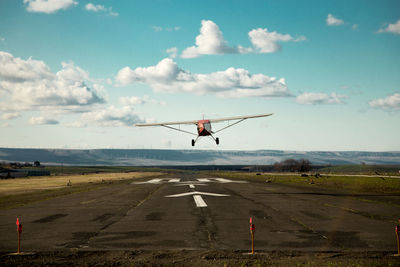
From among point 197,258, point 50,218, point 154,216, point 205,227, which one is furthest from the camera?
point 154,216

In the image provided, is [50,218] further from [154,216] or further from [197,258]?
[197,258]

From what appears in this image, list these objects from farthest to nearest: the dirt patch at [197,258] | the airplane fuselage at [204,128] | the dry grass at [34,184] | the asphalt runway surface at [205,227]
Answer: the dry grass at [34,184], the airplane fuselage at [204,128], the asphalt runway surface at [205,227], the dirt patch at [197,258]

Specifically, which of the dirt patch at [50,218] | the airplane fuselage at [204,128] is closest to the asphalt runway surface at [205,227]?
the dirt patch at [50,218]

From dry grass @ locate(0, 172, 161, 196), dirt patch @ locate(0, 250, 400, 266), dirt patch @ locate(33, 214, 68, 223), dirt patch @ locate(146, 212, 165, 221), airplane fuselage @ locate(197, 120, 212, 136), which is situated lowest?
dry grass @ locate(0, 172, 161, 196)

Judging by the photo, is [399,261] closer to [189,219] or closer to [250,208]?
[189,219]

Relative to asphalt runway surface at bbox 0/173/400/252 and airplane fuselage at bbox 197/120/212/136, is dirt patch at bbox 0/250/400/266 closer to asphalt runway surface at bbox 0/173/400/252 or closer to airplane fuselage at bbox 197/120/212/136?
asphalt runway surface at bbox 0/173/400/252

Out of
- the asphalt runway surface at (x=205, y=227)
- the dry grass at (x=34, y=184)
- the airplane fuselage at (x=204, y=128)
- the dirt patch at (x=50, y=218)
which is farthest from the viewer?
the dry grass at (x=34, y=184)

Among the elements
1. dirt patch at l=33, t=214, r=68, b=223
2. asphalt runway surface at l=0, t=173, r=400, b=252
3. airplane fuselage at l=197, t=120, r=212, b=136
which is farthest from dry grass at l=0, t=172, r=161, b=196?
asphalt runway surface at l=0, t=173, r=400, b=252

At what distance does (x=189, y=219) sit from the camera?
2222cm

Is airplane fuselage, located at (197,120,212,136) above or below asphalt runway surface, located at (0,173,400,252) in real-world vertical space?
above

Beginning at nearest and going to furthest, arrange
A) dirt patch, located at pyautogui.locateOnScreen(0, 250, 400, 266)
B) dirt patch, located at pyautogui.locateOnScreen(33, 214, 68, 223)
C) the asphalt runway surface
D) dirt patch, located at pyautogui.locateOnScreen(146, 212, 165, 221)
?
dirt patch, located at pyautogui.locateOnScreen(0, 250, 400, 266) < the asphalt runway surface < dirt patch, located at pyautogui.locateOnScreen(33, 214, 68, 223) < dirt patch, located at pyautogui.locateOnScreen(146, 212, 165, 221)

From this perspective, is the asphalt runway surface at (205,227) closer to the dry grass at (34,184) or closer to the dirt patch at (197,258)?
the dirt patch at (197,258)

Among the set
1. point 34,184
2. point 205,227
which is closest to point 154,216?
point 205,227

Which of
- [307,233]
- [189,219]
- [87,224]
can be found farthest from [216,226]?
[87,224]
